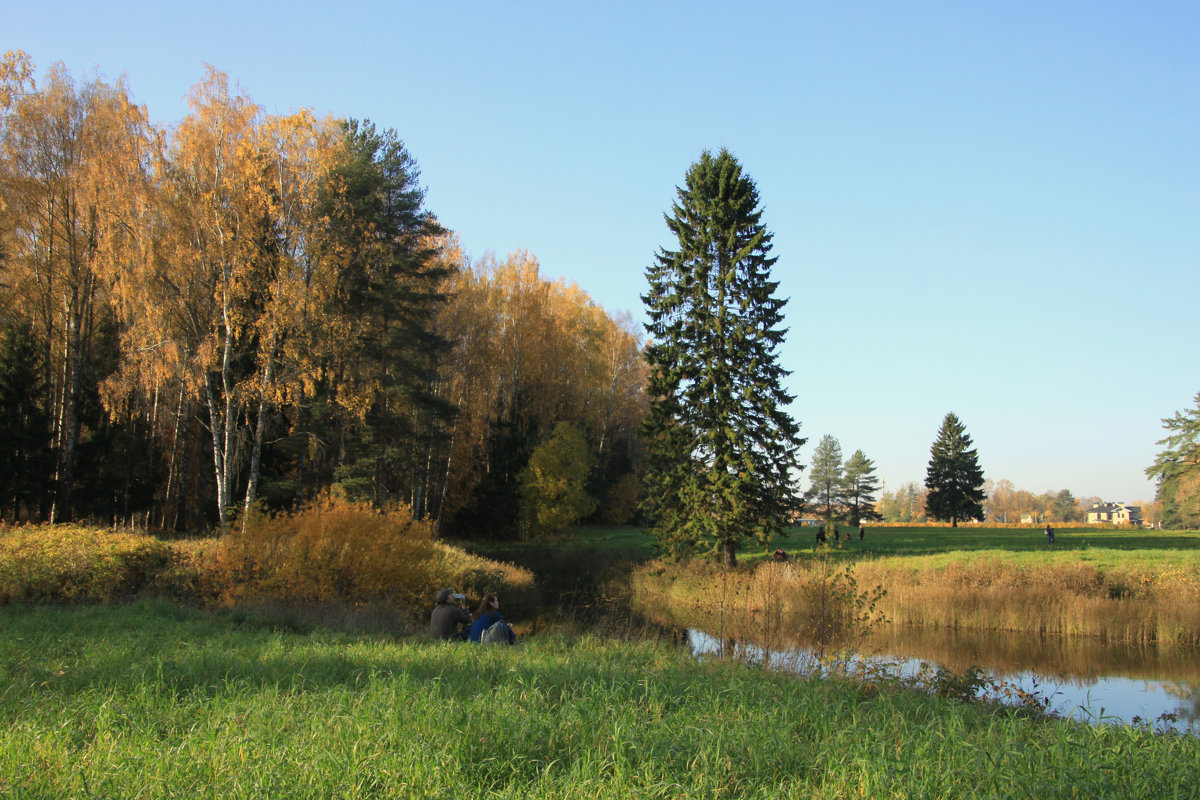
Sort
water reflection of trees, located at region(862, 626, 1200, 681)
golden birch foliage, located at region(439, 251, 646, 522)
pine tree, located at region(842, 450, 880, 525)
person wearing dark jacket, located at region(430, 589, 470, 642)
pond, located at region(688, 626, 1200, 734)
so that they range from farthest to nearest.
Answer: pine tree, located at region(842, 450, 880, 525) → golden birch foliage, located at region(439, 251, 646, 522) → water reflection of trees, located at region(862, 626, 1200, 681) → pond, located at region(688, 626, 1200, 734) → person wearing dark jacket, located at region(430, 589, 470, 642)

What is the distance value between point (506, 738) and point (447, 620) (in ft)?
23.8

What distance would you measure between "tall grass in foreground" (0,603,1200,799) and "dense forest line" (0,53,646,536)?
14.6 meters

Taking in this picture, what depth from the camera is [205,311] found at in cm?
2181

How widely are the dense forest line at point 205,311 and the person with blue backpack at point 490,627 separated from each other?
1093cm

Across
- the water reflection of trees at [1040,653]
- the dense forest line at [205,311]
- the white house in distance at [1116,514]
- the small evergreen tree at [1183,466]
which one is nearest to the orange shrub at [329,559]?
the dense forest line at [205,311]

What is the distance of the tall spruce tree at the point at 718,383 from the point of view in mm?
Answer: 25031

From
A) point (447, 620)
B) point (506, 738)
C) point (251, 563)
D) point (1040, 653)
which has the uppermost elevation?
point (506, 738)

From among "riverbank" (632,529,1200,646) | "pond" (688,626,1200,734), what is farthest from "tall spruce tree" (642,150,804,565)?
"pond" (688,626,1200,734)

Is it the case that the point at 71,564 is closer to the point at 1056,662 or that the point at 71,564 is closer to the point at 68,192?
the point at 68,192

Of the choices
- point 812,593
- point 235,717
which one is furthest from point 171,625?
point 812,593

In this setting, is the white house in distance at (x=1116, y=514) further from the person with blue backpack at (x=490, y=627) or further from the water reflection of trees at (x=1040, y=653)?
the person with blue backpack at (x=490, y=627)

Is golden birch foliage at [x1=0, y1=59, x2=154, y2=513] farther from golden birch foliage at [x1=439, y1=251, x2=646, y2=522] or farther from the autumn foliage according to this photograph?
golden birch foliage at [x1=439, y1=251, x2=646, y2=522]

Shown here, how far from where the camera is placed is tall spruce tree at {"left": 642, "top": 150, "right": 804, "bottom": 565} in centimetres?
2503

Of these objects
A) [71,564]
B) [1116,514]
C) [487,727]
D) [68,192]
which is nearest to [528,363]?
[68,192]
